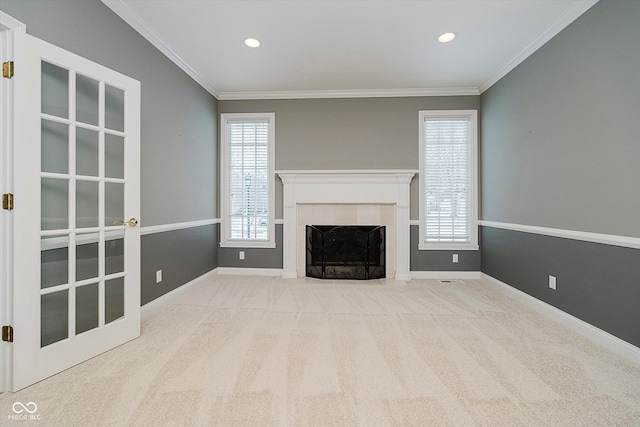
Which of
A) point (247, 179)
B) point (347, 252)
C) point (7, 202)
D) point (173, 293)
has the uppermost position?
point (247, 179)

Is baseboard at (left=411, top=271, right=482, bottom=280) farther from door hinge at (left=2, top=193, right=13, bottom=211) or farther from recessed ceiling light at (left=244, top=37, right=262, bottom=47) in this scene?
door hinge at (left=2, top=193, right=13, bottom=211)

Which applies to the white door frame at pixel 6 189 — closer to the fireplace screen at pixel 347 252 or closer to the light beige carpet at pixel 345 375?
the light beige carpet at pixel 345 375

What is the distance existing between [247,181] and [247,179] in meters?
0.03

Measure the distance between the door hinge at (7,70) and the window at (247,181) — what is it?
270cm

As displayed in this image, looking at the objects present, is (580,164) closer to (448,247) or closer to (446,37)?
(446,37)

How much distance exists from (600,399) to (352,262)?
2785 millimetres

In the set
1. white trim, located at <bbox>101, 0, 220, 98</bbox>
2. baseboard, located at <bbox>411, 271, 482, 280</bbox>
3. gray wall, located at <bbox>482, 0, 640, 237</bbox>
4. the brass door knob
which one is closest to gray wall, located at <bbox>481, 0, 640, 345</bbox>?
gray wall, located at <bbox>482, 0, 640, 237</bbox>

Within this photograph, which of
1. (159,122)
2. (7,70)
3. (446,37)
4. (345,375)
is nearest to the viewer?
(7,70)

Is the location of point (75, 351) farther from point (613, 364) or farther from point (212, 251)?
point (613, 364)

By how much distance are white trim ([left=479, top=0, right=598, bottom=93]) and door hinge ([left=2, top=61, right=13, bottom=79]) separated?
4.00 m

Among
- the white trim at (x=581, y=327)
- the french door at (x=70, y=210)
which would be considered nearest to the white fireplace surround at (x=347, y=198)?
the white trim at (x=581, y=327)

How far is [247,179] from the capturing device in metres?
4.28

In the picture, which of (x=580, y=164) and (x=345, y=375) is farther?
(x=580, y=164)

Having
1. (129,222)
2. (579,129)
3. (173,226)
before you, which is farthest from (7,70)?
(579,129)
